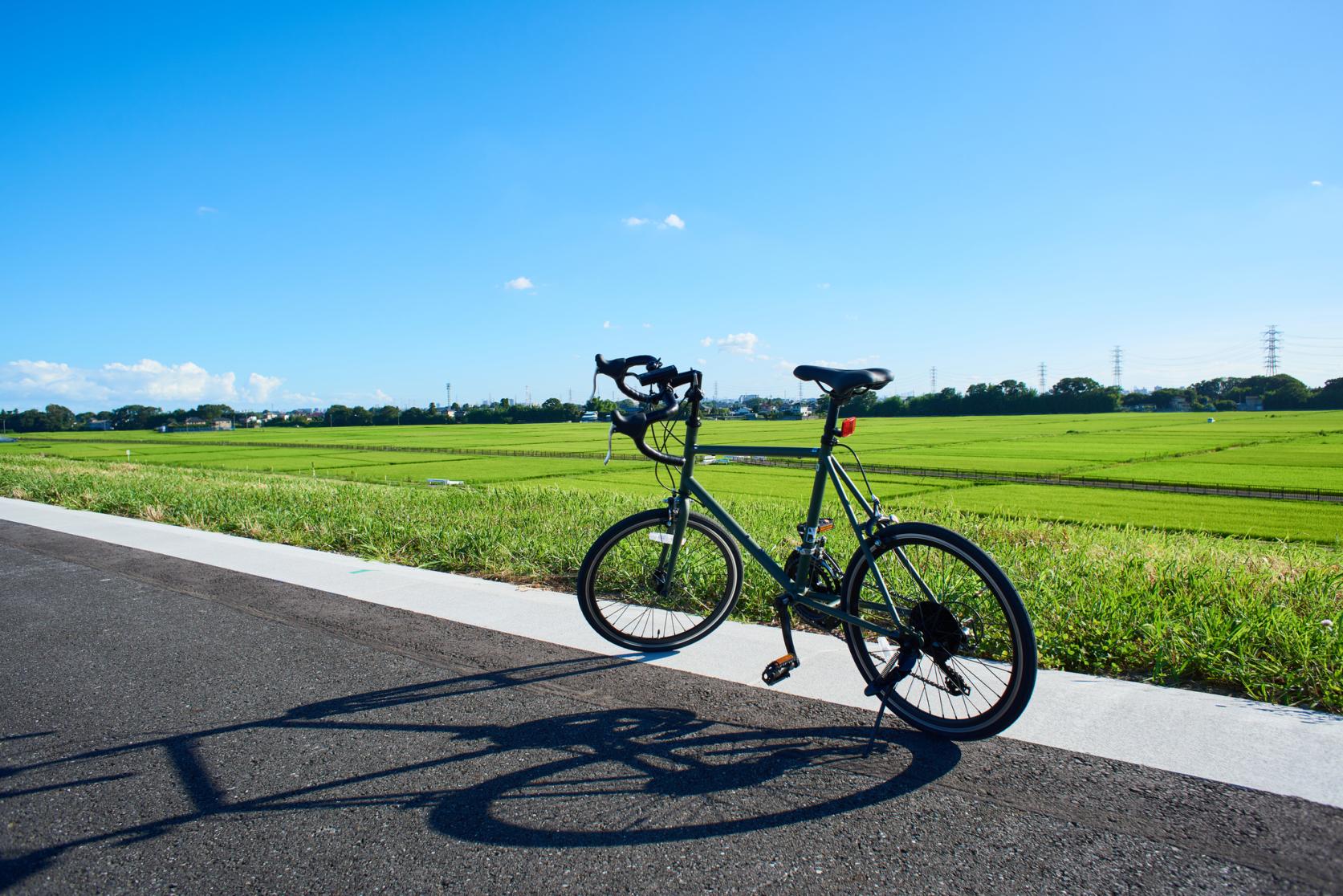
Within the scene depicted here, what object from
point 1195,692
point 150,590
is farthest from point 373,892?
point 150,590

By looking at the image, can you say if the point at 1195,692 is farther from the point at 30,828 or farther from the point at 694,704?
the point at 30,828

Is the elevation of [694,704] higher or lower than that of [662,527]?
lower

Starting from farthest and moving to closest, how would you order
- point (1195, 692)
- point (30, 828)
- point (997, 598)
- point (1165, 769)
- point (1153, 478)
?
point (1153, 478) → point (1195, 692) → point (997, 598) → point (1165, 769) → point (30, 828)

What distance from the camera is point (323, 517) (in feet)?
31.3

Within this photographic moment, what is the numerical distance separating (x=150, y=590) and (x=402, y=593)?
2151mm

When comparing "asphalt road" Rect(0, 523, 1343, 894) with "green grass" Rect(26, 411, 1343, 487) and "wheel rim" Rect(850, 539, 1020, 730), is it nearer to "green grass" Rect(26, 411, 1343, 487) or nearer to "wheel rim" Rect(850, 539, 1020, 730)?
"wheel rim" Rect(850, 539, 1020, 730)

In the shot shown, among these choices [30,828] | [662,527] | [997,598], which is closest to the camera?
[30,828]

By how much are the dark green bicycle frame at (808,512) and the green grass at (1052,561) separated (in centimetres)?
123

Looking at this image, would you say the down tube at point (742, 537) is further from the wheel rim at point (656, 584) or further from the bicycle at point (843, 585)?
the wheel rim at point (656, 584)

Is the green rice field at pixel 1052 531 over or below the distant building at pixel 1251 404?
below

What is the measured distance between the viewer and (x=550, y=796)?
289 cm

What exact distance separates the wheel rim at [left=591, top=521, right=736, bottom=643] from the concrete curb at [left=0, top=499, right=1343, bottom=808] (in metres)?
0.19

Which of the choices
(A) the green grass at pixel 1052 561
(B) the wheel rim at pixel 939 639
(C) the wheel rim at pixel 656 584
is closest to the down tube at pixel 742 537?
(C) the wheel rim at pixel 656 584

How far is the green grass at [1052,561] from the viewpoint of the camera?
12.7 ft
